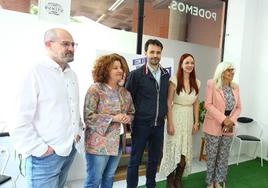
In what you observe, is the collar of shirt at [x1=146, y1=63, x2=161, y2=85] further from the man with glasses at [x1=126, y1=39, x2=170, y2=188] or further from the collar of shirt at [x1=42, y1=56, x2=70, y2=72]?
the collar of shirt at [x1=42, y1=56, x2=70, y2=72]

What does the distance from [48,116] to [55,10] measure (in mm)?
1535

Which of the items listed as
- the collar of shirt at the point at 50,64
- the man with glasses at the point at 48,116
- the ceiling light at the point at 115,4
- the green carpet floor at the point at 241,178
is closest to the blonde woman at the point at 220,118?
the green carpet floor at the point at 241,178

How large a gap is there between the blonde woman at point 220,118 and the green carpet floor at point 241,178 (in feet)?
1.08

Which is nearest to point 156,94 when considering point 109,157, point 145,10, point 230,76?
point 109,157

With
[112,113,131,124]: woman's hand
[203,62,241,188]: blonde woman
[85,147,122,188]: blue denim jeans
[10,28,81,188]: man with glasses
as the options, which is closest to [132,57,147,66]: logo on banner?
[203,62,241,188]: blonde woman

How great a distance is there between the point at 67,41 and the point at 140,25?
194cm

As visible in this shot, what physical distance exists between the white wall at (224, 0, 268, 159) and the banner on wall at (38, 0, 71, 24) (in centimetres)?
288

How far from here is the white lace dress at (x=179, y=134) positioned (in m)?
2.71

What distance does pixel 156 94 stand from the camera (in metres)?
2.47

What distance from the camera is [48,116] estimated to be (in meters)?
1.56

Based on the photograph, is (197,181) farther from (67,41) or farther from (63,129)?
(67,41)

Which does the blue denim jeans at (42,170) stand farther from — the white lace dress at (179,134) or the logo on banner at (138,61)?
Answer: the logo on banner at (138,61)

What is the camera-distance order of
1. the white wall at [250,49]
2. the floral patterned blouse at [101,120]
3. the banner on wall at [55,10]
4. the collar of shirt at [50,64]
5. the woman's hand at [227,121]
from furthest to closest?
1. the white wall at [250,49]
2. the woman's hand at [227,121]
3. the banner on wall at [55,10]
4. the floral patterned blouse at [101,120]
5. the collar of shirt at [50,64]

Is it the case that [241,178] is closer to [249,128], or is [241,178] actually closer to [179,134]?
[249,128]
